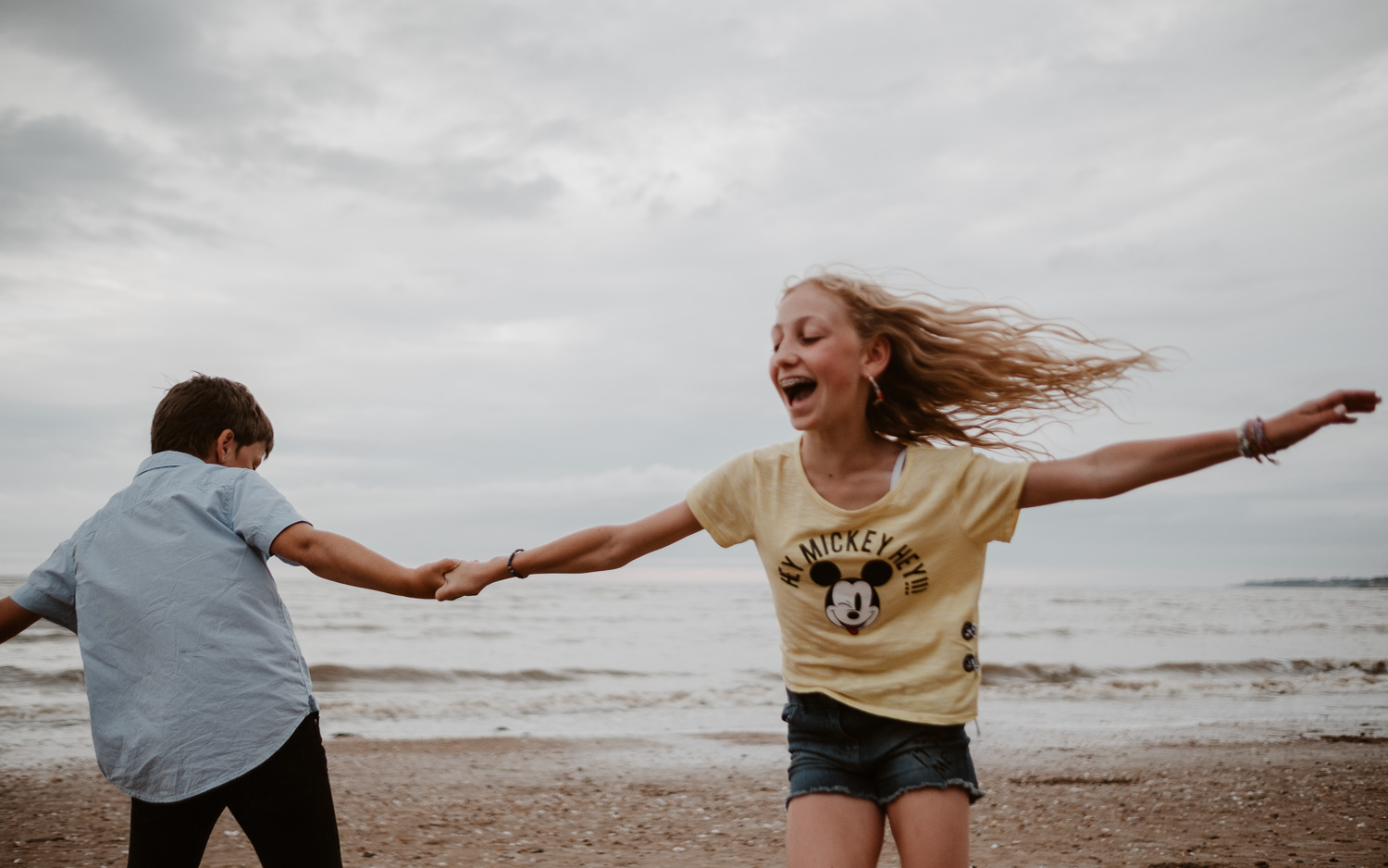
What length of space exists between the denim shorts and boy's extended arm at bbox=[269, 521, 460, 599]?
137 centimetres

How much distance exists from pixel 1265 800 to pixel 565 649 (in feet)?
46.9

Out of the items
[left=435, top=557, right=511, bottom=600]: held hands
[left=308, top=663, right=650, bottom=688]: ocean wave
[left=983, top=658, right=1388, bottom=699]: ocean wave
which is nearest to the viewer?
[left=435, top=557, right=511, bottom=600]: held hands

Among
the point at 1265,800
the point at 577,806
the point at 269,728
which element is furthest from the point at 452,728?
the point at 269,728

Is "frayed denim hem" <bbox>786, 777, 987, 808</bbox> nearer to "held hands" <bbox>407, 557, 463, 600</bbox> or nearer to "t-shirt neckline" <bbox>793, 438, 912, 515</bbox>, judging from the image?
"t-shirt neckline" <bbox>793, 438, 912, 515</bbox>

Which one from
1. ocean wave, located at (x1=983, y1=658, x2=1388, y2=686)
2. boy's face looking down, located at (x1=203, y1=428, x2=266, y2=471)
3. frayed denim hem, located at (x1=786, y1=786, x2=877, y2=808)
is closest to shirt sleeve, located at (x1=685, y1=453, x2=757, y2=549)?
frayed denim hem, located at (x1=786, y1=786, x2=877, y2=808)

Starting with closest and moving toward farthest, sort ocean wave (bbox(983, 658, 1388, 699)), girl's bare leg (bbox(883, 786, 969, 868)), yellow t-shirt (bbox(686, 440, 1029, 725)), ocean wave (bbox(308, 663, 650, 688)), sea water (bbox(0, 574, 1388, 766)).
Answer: girl's bare leg (bbox(883, 786, 969, 868))
yellow t-shirt (bbox(686, 440, 1029, 725))
sea water (bbox(0, 574, 1388, 766))
ocean wave (bbox(983, 658, 1388, 699))
ocean wave (bbox(308, 663, 650, 688))

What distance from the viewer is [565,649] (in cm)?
1983

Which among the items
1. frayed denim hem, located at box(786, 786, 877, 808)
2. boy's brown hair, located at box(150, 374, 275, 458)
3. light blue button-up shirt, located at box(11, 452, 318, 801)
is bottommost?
frayed denim hem, located at box(786, 786, 877, 808)

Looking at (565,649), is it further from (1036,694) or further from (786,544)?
(786,544)

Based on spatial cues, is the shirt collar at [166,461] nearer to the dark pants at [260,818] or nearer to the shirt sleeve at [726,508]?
the dark pants at [260,818]

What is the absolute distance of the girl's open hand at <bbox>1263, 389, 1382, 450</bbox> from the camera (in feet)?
8.33

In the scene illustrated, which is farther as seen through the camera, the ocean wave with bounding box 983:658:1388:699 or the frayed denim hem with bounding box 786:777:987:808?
the ocean wave with bounding box 983:658:1388:699

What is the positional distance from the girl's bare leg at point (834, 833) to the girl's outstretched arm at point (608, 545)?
3.03 feet

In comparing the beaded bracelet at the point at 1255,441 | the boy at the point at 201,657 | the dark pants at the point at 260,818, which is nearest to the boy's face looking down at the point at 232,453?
the boy at the point at 201,657
